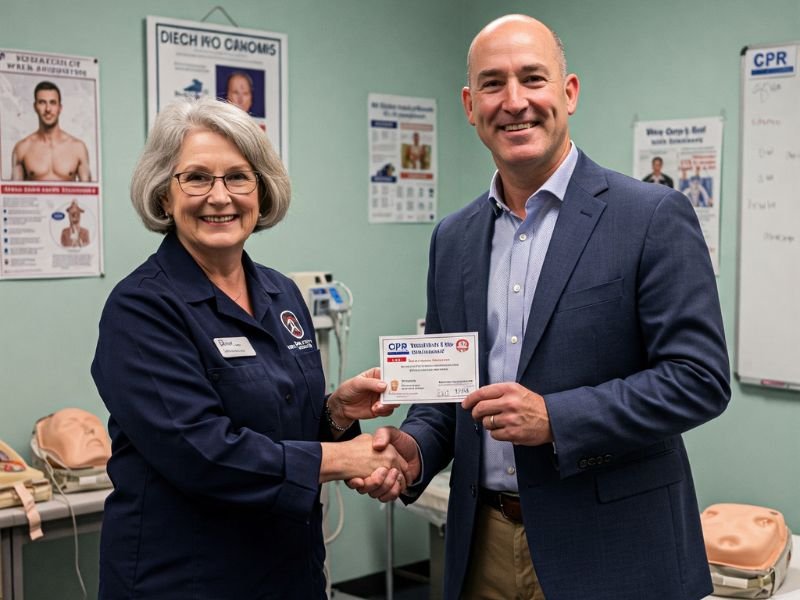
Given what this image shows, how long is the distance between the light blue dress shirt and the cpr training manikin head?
168 cm

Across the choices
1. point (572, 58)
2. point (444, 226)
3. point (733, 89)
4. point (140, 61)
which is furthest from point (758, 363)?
point (140, 61)

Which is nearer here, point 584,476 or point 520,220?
point 584,476

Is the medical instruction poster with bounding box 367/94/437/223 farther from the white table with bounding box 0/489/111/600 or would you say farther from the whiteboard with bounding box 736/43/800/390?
the white table with bounding box 0/489/111/600

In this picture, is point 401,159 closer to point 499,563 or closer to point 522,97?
point 522,97

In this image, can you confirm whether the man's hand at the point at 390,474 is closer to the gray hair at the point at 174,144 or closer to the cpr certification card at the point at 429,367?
the cpr certification card at the point at 429,367

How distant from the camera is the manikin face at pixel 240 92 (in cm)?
A: 379

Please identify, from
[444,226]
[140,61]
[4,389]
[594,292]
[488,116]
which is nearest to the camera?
[594,292]

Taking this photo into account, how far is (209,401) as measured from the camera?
5.82ft

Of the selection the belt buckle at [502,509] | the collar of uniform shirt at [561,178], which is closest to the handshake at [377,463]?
the belt buckle at [502,509]

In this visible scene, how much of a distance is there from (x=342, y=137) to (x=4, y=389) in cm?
171

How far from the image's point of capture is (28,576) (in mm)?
3418

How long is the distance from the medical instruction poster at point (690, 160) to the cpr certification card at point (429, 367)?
198cm

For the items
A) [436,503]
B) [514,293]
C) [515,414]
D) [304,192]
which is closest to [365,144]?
[304,192]

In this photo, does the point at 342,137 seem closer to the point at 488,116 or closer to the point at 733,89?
the point at 733,89
